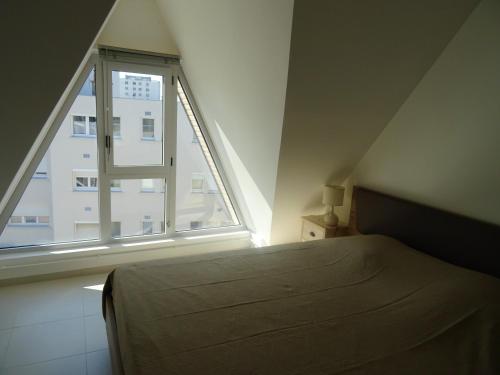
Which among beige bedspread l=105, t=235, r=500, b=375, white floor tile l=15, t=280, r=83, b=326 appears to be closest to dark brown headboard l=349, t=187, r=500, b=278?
beige bedspread l=105, t=235, r=500, b=375

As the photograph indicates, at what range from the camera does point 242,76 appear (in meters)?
2.40

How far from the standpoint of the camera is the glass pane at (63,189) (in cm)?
307

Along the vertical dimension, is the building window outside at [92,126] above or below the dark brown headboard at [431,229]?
above

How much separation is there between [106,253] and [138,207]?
1.87ft

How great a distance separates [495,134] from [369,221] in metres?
1.20

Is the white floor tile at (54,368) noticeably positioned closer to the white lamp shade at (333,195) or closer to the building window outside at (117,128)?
the building window outside at (117,128)

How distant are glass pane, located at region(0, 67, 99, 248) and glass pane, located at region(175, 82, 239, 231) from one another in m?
0.87

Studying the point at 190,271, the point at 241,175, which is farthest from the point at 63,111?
the point at 190,271

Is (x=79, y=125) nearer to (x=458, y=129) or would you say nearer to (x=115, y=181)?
(x=115, y=181)

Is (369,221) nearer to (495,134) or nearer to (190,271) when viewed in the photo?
(495,134)

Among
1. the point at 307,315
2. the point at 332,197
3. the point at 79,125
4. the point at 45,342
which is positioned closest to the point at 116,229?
the point at 79,125

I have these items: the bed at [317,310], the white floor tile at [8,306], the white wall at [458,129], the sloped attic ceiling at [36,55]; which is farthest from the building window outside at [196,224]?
the white wall at [458,129]

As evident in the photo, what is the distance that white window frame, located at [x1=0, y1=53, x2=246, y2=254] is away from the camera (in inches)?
119

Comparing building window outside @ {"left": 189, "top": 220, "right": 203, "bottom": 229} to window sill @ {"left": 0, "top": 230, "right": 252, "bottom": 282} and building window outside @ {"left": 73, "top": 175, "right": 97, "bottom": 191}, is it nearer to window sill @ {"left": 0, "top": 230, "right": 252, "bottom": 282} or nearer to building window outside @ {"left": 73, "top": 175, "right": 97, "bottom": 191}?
window sill @ {"left": 0, "top": 230, "right": 252, "bottom": 282}
